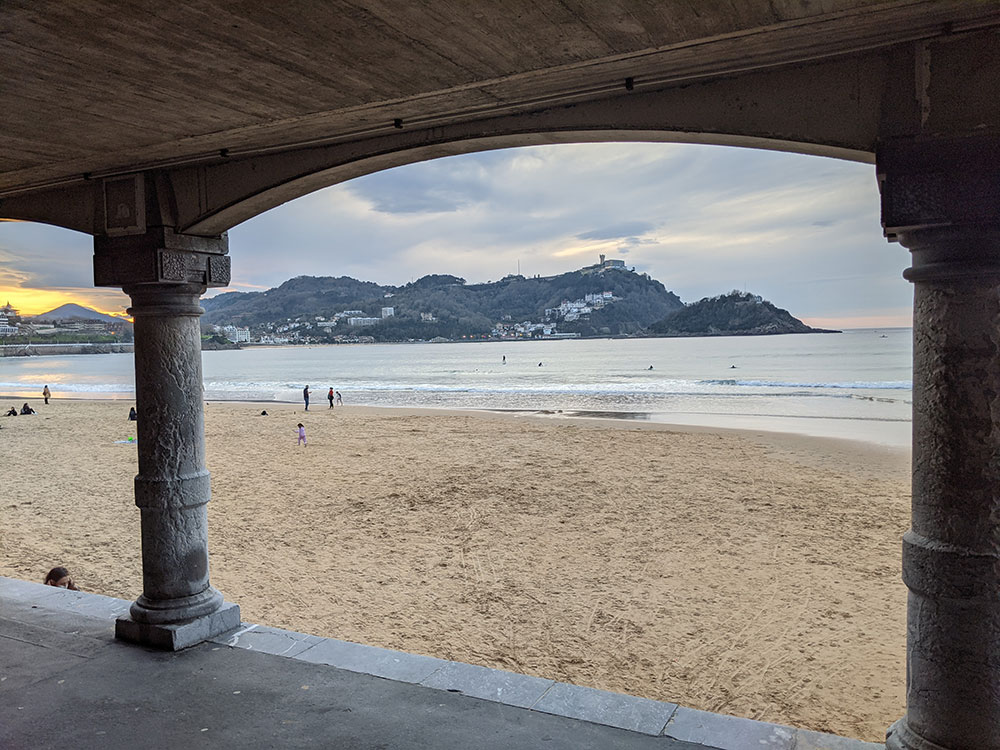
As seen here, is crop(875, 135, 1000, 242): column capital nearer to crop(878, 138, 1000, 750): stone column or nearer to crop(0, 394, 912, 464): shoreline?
crop(878, 138, 1000, 750): stone column

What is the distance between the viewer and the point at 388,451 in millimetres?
16203

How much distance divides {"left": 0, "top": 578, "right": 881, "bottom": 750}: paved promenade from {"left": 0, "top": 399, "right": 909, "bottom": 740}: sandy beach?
6.58 ft

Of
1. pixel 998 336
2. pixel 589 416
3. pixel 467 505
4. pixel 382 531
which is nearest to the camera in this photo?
pixel 998 336

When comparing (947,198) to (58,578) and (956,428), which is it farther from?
(58,578)

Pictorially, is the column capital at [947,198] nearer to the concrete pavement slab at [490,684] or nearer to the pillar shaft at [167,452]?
the concrete pavement slab at [490,684]

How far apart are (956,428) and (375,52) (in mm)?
2409

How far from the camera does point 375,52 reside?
2465mm

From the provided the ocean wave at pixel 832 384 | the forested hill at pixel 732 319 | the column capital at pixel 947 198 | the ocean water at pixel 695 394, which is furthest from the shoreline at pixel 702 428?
the forested hill at pixel 732 319

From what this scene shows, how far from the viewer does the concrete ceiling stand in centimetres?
216

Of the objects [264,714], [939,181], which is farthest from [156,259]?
[939,181]

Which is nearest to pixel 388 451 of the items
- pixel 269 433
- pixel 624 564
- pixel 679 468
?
pixel 269 433

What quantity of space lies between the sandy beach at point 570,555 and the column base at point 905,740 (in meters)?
2.23

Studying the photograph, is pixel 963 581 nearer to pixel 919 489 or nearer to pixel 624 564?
pixel 919 489

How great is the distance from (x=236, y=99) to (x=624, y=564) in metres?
6.46
